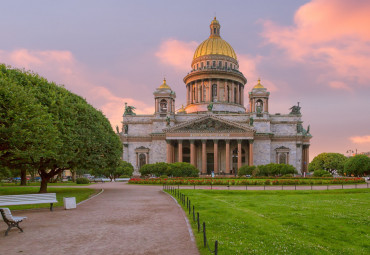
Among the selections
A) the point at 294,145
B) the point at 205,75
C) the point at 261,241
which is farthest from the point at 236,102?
the point at 261,241

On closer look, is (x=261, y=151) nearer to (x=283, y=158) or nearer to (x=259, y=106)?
(x=283, y=158)

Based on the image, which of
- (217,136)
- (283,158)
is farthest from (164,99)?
(283,158)

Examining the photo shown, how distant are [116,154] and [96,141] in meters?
3.77

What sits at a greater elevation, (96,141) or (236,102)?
(236,102)

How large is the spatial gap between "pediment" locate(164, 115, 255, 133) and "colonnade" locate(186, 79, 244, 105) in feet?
57.4

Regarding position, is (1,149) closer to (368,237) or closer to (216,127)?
(368,237)

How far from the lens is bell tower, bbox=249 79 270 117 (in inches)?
3182

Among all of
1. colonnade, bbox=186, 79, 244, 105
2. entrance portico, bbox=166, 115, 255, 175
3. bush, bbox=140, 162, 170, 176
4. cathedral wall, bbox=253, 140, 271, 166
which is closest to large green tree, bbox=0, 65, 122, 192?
bush, bbox=140, 162, 170, 176

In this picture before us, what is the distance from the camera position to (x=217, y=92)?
91125 mm

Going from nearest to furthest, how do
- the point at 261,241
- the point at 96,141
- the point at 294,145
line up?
the point at 261,241, the point at 96,141, the point at 294,145

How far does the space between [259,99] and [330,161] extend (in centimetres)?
3177

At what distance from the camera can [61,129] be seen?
2995cm

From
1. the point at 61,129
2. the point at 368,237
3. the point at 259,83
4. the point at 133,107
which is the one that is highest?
the point at 259,83

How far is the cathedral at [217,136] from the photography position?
73.6 meters
